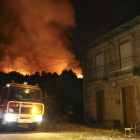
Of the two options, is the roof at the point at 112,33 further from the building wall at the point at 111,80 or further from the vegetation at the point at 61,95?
the vegetation at the point at 61,95

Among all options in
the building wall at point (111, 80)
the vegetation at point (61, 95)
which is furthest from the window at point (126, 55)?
the vegetation at point (61, 95)

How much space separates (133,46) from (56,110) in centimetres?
914

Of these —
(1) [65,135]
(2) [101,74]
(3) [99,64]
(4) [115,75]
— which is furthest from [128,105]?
(1) [65,135]

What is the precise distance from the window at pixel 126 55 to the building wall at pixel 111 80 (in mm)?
321

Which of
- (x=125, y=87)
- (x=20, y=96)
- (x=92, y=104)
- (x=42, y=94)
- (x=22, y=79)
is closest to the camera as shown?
(x=20, y=96)

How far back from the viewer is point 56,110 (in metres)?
18.1

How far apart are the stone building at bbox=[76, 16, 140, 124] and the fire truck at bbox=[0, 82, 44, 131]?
606 cm

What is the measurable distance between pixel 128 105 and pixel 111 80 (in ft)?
7.98

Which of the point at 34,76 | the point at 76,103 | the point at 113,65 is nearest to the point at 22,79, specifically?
the point at 34,76

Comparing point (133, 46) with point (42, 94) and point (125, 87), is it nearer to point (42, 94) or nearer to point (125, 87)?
point (125, 87)

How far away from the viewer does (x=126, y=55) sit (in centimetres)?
1435

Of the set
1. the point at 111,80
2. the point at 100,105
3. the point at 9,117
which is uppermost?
the point at 111,80

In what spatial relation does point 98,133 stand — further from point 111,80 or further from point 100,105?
point 100,105

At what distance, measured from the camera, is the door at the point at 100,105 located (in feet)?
54.6
